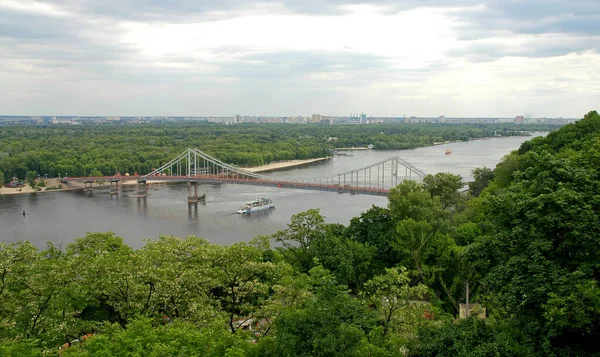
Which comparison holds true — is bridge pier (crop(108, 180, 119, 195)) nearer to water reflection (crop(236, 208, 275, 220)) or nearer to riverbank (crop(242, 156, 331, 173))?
riverbank (crop(242, 156, 331, 173))

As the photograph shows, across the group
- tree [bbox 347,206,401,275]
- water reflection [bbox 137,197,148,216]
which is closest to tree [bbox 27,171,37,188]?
water reflection [bbox 137,197,148,216]

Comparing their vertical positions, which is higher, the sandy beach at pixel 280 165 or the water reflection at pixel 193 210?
the sandy beach at pixel 280 165

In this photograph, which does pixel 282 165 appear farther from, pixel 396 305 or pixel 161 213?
pixel 396 305

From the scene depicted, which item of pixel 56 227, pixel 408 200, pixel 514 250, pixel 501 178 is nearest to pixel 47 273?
pixel 514 250

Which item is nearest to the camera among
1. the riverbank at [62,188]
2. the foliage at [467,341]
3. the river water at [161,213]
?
the foliage at [467,341]

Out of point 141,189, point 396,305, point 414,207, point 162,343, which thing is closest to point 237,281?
point 396,305

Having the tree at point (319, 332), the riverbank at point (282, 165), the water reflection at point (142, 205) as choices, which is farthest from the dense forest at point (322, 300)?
the riverbank at point (282, 165)

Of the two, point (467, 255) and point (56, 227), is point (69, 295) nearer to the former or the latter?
point (467, 255)

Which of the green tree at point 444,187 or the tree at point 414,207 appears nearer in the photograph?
the tree at point 414,207

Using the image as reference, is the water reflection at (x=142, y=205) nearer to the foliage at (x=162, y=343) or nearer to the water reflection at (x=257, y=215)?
the water reflection at (x=257, y=215)
